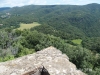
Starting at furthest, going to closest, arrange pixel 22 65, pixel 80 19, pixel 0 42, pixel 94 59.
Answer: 1. pixel 80 19
2. pixel 94 59
3. pixel 0 42
4. pixel 22 65

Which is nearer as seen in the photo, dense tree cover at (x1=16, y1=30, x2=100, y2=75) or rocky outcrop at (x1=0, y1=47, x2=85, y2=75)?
rocky outcrop at (x1=0, y1=47, x2=85, y2=75)

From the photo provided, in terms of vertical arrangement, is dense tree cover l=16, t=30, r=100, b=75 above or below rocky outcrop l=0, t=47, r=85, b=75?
below

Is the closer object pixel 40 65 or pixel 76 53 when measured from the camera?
pixel 40 65

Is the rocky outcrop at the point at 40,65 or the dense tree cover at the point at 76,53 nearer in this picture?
the rocky outcrop at the point at 40,65

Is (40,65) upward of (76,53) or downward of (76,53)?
upward

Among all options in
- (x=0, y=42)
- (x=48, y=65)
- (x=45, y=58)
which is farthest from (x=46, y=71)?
(x=0, y=42)

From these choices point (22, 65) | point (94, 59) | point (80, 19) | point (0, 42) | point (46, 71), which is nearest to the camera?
point (46, 71)

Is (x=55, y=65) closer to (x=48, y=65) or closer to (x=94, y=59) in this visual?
(x=48, y=65)

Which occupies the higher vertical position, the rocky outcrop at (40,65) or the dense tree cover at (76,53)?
the rocky outcrop at (40,65)
